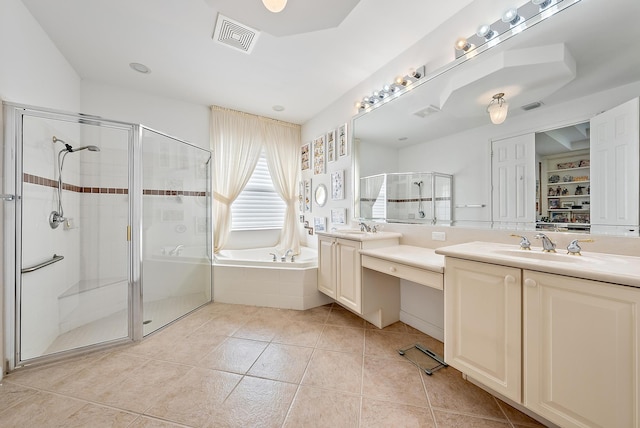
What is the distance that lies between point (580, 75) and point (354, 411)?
2181mm

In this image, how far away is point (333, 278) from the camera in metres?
2.27

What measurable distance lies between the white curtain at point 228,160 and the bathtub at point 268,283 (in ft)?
2.14

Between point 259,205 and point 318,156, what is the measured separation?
122cm

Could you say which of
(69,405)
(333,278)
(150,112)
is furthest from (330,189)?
(69,405)

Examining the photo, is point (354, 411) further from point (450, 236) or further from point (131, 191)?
point (131, 191)

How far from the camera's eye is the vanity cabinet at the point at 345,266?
1995mm

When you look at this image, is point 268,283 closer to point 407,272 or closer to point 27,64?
point 407,272

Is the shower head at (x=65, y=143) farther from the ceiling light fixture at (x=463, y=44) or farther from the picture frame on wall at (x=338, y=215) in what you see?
the ceiling light fixture at (x=463, y=44)

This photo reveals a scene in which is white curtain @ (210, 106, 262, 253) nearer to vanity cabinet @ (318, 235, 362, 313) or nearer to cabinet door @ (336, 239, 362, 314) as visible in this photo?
vanity cabinet @ (318, 235, 362, 313)

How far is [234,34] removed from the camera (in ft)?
6.18

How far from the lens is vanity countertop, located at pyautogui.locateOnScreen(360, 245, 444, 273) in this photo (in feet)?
4.79

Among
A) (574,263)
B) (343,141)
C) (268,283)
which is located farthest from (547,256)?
(268,283)

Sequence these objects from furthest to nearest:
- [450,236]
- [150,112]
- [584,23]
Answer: [150,112]
[450,236]
[584,23]

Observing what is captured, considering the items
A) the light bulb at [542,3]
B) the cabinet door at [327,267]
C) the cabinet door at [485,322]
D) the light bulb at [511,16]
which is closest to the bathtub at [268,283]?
the cabinet door at [327,267]
